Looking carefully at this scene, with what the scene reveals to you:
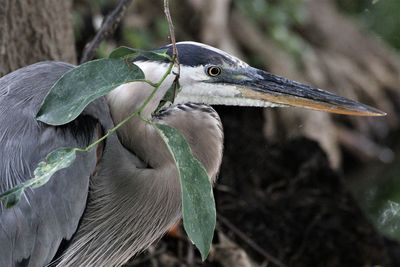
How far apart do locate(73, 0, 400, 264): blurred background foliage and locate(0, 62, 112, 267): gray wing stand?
1859 mm

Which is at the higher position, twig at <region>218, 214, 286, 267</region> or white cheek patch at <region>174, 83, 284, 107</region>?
white cheek patch at <region>174, 83, 284, 107</region>

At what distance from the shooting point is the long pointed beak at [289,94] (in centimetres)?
235

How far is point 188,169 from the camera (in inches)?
73.8

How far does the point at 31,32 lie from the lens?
2.96 metres

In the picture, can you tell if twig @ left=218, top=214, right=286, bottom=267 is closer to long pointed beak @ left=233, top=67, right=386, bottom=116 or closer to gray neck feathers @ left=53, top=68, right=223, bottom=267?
Answer: gray neck feathers @ left=53, top=68, right=223, bottom=267

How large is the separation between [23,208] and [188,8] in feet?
9.45

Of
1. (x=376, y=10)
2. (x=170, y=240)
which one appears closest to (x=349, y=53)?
(x=376, y=10)

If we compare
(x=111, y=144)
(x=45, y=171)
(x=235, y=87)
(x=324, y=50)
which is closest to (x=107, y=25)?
(x=111, y=144)

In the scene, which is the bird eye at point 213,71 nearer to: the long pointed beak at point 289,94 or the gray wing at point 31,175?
the long pointed beak at point 289,94

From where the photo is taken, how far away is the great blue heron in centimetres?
228

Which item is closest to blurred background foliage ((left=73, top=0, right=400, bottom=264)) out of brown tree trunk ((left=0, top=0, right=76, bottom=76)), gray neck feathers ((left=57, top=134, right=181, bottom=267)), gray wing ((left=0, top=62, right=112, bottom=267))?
brown tree trunk ((left=0, top=0, right=76, bottom=76))

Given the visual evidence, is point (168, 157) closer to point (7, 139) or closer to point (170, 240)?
point (7, 139)

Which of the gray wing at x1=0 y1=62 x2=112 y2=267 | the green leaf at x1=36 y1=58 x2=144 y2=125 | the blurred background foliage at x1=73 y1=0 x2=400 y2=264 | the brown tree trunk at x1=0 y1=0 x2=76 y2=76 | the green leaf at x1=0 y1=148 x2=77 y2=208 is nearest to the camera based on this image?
the green leaf at x1=0 y1=148 x2=77 y2=208

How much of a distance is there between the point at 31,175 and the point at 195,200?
0.60 meters
